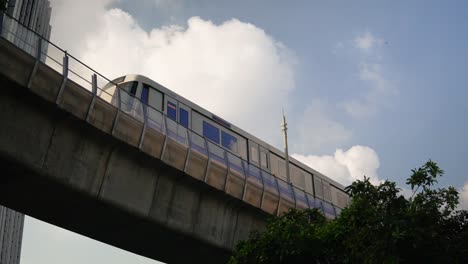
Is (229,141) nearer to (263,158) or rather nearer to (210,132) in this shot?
(210,132)

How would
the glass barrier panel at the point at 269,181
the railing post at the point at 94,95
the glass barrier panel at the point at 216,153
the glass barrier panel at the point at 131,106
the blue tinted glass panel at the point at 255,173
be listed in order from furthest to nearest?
Answer: the glass barrier panel at the point at 269,181, the blue tinted glass panel at the point at 255,173, the glass barrier panel at the point at 216,153, the glass barrier panel at the point at 131,106, the railing post at the point at 94,95

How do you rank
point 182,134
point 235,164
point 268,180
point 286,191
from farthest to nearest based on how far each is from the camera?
point 286,191 < point 268,180 < point 235,164 < point 182,134

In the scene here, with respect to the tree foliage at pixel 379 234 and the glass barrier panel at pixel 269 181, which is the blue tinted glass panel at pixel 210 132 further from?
the tree foliage at pixel 379 234

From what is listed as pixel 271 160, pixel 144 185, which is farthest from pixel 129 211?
pixel 271 160

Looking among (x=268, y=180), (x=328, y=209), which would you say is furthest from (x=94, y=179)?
(x=328, y=209)

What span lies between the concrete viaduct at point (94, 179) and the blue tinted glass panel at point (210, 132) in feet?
20.2

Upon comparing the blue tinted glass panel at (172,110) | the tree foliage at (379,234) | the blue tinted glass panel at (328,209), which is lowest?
the tree foliage at (379,234)

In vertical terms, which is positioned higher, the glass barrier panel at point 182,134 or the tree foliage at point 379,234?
the glass barrier panel at point 182,134

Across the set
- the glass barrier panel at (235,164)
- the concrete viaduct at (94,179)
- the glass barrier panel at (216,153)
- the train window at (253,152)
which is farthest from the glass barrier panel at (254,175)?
the train window at (253,152)

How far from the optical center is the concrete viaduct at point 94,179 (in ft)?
43.1

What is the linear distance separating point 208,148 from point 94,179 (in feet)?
16.2

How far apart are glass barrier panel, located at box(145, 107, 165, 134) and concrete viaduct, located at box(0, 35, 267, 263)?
3.65ft

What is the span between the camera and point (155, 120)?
17.5 meters

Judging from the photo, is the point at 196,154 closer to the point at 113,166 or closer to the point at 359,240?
the point at 113,166
